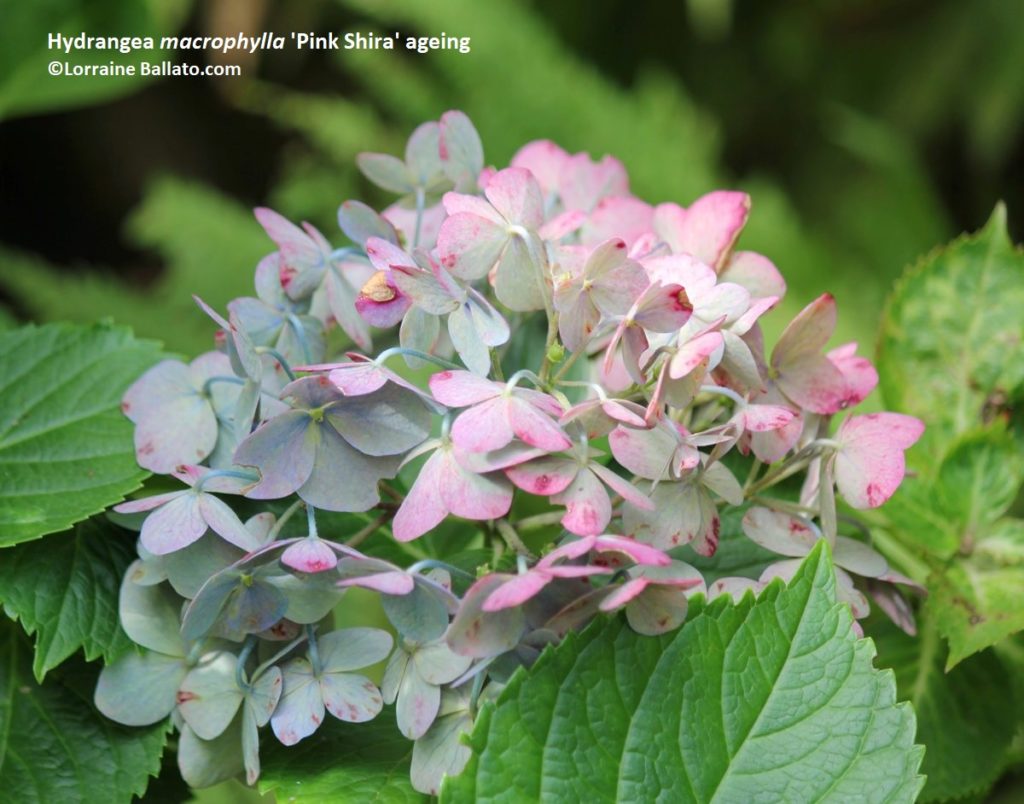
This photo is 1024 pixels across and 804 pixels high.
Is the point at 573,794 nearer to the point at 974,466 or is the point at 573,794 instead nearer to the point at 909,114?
the point at 974,466

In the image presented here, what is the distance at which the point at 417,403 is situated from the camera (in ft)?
1.14

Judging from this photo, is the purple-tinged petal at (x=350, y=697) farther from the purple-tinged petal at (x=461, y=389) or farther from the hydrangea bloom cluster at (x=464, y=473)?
the purple-tinged petal at (x=461, y=389)

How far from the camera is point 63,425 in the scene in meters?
0.47

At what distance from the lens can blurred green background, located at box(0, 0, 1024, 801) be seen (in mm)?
1638

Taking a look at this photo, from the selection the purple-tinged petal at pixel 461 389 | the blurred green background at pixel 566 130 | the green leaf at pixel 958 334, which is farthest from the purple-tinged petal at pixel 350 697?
the blurred green background at pixel 566 130

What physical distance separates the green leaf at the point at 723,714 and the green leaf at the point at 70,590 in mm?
164

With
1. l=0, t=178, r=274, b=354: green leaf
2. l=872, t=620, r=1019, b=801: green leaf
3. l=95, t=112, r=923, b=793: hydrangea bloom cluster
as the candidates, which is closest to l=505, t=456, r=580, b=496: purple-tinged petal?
l=95, t=112, r=923, b=793: hydrangea bloom cluster

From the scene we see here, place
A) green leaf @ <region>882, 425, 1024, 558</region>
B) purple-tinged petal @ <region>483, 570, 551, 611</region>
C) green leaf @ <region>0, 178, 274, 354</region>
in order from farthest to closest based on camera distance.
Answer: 1. green leaf @ <region>0, 178, 274, 354</region>
2. green leaf @ <region>882, 425, 1024, 558</region>
3. purple-tinged petal @ <region>483, 570, 551, 611</region>

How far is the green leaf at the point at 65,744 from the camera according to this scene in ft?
1.31

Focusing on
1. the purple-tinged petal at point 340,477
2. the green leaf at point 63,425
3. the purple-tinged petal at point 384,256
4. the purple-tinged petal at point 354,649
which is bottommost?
the green leaf at point 63,425

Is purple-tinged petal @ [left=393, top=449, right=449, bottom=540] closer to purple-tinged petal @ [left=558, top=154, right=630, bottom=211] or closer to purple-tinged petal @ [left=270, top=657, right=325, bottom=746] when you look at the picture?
purple-tinged petal @ [left=270, top=657, right=325, bottom=746]

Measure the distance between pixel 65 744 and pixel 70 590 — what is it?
64 millimetres

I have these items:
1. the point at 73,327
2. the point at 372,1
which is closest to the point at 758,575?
the point at 73,327

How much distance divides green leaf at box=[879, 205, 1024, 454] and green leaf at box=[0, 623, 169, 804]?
40 centimetres
